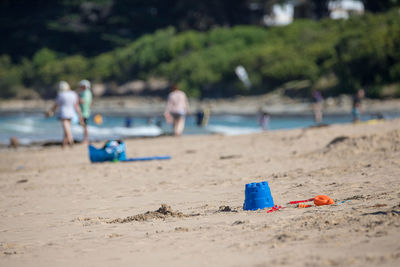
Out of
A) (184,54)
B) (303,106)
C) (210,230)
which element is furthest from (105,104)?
(210,230)

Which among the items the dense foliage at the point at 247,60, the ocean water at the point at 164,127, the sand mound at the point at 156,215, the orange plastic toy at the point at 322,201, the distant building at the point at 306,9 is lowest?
the sand mound at the point at 156,215

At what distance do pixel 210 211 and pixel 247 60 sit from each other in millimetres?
42441

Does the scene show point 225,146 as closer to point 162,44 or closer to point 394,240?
point 394,240

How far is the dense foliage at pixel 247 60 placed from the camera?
1517 inches

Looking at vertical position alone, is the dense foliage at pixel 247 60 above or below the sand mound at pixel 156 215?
above

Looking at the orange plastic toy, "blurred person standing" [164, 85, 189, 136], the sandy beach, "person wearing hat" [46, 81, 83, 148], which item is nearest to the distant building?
"blurred person standing" [164, 85, 189, 136]

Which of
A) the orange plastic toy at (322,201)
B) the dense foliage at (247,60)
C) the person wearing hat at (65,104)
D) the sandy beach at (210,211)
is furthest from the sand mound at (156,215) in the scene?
the dense foliage at (247,60)

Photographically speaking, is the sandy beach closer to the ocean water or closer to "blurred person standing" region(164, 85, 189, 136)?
"blurred person standing" region(164, 85, 189, 136)

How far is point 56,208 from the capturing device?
23.6 feet

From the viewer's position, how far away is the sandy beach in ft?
14.5

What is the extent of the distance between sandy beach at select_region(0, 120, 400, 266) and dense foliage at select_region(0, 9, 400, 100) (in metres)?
27.6

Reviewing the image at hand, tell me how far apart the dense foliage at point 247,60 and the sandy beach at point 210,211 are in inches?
1087

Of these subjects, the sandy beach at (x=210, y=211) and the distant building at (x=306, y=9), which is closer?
the sandy beach at (x=210, y=211)

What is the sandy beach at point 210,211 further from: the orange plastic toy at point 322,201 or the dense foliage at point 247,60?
the dense foliage at point 247,60
